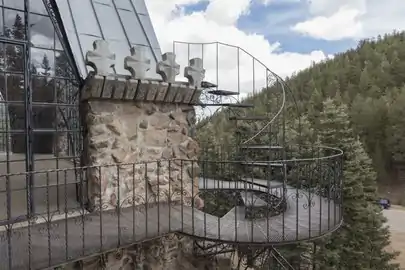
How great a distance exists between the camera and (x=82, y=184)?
4.41 m

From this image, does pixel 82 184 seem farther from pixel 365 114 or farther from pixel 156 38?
pixel 365 114

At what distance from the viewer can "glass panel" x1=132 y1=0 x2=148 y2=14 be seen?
5.77 metres

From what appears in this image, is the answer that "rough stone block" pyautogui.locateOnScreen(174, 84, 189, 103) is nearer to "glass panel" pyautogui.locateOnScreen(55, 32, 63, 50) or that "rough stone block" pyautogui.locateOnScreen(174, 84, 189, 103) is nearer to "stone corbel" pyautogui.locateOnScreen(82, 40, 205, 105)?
"stone corbel" pyautogui.locateOnScreen(82, 40, 205, 105)

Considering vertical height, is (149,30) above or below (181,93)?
above

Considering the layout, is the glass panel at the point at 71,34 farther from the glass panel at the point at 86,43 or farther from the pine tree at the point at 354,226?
the pine tree at the point at 354,226

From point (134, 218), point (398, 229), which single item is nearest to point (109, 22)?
point (134, 218)

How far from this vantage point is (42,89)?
4.35 metres

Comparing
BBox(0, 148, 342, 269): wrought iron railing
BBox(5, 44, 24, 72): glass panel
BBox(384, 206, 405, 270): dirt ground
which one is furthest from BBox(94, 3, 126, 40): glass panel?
BBox(384, 206, 405, 270): dirt ground

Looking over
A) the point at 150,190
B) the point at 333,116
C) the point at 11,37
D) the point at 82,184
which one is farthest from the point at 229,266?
the point at 333,116

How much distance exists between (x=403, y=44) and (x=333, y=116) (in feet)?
100

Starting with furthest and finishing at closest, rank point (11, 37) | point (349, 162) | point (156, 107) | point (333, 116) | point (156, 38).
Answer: point (333, 116) → point (349, 162) → point (156, 38) → point (156, 107) → point (11, 37)

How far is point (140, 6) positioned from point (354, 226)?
25.1 feet

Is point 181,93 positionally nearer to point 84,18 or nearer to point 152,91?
point 152,91

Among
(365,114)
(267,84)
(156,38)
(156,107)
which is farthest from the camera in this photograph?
(365,114)
